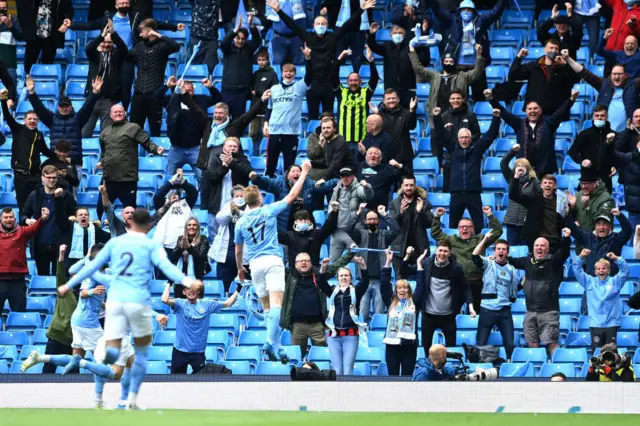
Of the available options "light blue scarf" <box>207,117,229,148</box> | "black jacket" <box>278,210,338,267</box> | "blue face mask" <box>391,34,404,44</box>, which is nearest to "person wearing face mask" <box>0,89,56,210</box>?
"light blue scarf" <box>207,117,229,148</box>

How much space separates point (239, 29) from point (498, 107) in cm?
439

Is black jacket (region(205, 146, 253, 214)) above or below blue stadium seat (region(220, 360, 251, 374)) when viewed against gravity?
above

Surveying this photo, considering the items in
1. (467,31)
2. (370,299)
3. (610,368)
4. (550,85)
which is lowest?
(610,368)

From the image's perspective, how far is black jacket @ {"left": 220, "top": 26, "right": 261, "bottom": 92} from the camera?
24.6 metres

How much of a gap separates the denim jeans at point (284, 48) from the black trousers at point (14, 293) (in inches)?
235

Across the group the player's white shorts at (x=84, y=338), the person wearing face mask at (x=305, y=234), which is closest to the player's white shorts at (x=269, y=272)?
the person wearing face mask at (x=305, y=234)

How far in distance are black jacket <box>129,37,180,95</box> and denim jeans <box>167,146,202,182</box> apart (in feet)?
3.88

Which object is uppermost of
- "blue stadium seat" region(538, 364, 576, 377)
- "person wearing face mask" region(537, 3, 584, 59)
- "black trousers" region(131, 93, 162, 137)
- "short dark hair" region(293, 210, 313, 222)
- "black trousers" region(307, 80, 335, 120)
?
"person wearing face mask" region(537, 3, 584, 59)

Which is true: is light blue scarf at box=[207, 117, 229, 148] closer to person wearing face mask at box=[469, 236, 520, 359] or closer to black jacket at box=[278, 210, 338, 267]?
black jacket at box=[278, 210, 338, 267]

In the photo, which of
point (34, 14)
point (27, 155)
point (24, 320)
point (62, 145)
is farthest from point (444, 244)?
point (34, 14)

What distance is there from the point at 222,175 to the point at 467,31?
4.71 m

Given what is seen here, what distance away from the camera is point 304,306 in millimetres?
20984

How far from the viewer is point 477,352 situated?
20.8 metres

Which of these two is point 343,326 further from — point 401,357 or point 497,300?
point 497,300
